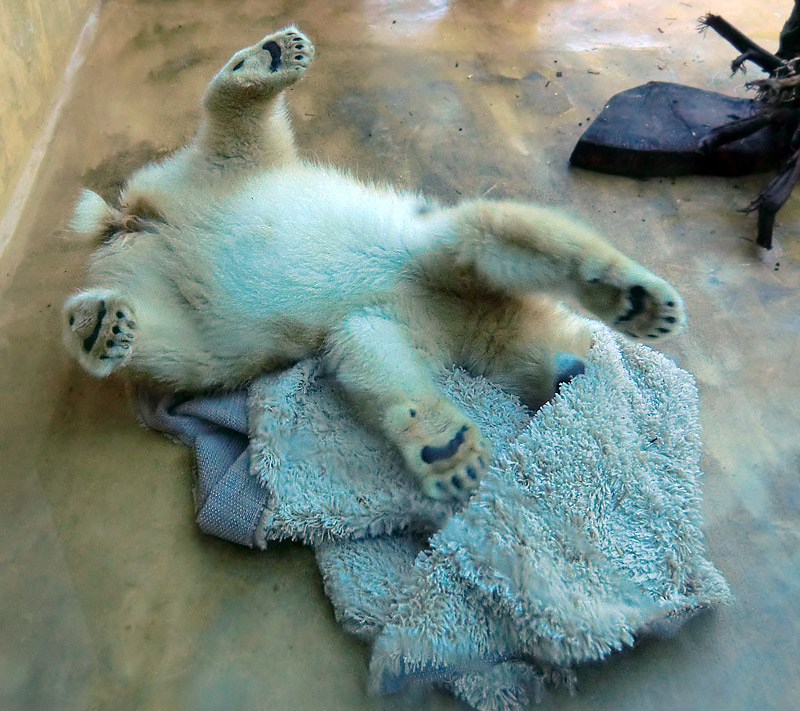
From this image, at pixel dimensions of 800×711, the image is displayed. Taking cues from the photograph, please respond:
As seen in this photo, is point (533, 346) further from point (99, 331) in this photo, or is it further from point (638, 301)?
point (99, 331)

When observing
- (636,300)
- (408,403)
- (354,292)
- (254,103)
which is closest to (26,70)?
(254,103)

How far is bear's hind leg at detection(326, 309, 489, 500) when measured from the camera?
1266 millimetres

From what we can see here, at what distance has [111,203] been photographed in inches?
74.9

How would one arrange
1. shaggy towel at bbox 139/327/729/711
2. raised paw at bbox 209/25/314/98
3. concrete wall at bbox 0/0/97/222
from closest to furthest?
1. shaggy towel at bbox 139/327/729/711
2. raised paw at bbox 209/25/314/98
3. concrete wall at bbox 0/0/97/222

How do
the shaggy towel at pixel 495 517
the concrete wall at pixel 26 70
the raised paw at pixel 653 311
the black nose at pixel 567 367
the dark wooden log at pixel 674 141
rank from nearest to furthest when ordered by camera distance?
the shaggy towel at pixel 495 517
the raised paw at pixel 653 311
the black nose at pixel 567 367
the concrete wall at pixel 26 70
the dark wooden log at pixel 674 141

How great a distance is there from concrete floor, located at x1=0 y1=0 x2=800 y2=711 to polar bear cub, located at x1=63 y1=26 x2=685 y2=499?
0.84 ft

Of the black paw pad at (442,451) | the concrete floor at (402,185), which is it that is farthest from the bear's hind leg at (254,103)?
the black paw pad at (442,451)

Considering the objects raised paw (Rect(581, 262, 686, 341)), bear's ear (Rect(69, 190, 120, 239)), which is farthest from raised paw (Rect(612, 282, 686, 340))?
bear's ear (Rect(69, 190, 120, 239))

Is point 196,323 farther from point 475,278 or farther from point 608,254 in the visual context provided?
point 608,254

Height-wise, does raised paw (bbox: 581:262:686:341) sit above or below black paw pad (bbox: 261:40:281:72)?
below

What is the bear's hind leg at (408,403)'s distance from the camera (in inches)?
49.8

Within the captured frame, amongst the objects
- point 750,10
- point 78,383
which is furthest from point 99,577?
point 750,10

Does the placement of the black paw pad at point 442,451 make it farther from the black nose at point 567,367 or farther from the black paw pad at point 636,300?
the black paw pad at point 636,300

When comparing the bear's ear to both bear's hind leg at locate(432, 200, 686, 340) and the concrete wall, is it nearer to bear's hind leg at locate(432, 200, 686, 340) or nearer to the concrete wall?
the concrete wall
